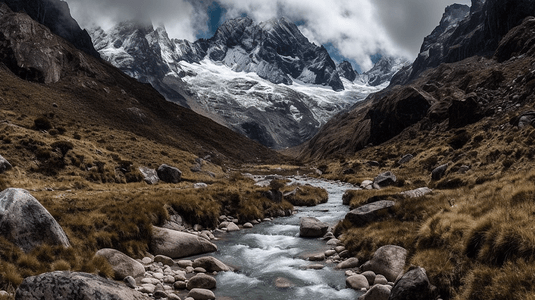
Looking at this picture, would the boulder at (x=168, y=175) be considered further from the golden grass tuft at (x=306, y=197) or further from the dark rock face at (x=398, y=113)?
the dark rock face at (x=398, y=113)

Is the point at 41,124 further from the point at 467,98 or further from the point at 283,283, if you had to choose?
the point at 467,98

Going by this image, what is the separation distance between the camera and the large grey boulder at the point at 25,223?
11.7 m

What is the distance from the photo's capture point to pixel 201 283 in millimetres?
12953

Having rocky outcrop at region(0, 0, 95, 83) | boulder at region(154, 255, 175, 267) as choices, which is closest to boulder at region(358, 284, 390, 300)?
boulder at region(154, 255, 175, 267)

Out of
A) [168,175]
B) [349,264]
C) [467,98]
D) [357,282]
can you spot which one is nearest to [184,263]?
[349,264]

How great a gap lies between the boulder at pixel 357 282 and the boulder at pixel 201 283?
18.6 feet

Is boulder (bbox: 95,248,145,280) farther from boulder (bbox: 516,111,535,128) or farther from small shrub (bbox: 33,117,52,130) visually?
small shrub (bbox: 33,117,52,130)

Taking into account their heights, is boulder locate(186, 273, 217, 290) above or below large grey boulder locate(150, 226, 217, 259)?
below

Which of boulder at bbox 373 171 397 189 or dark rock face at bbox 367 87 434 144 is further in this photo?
dark rock face at bbox 367 87 434 144

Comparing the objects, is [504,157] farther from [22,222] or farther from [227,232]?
[22,222]

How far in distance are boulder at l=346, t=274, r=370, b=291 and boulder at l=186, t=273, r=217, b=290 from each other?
5683 millimetres

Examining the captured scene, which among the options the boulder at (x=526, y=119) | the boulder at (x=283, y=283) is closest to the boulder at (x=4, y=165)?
the boulder at (x=283, y=283)

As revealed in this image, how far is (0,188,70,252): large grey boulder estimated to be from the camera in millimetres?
11672

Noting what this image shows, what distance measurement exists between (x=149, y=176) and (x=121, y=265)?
31.9m
